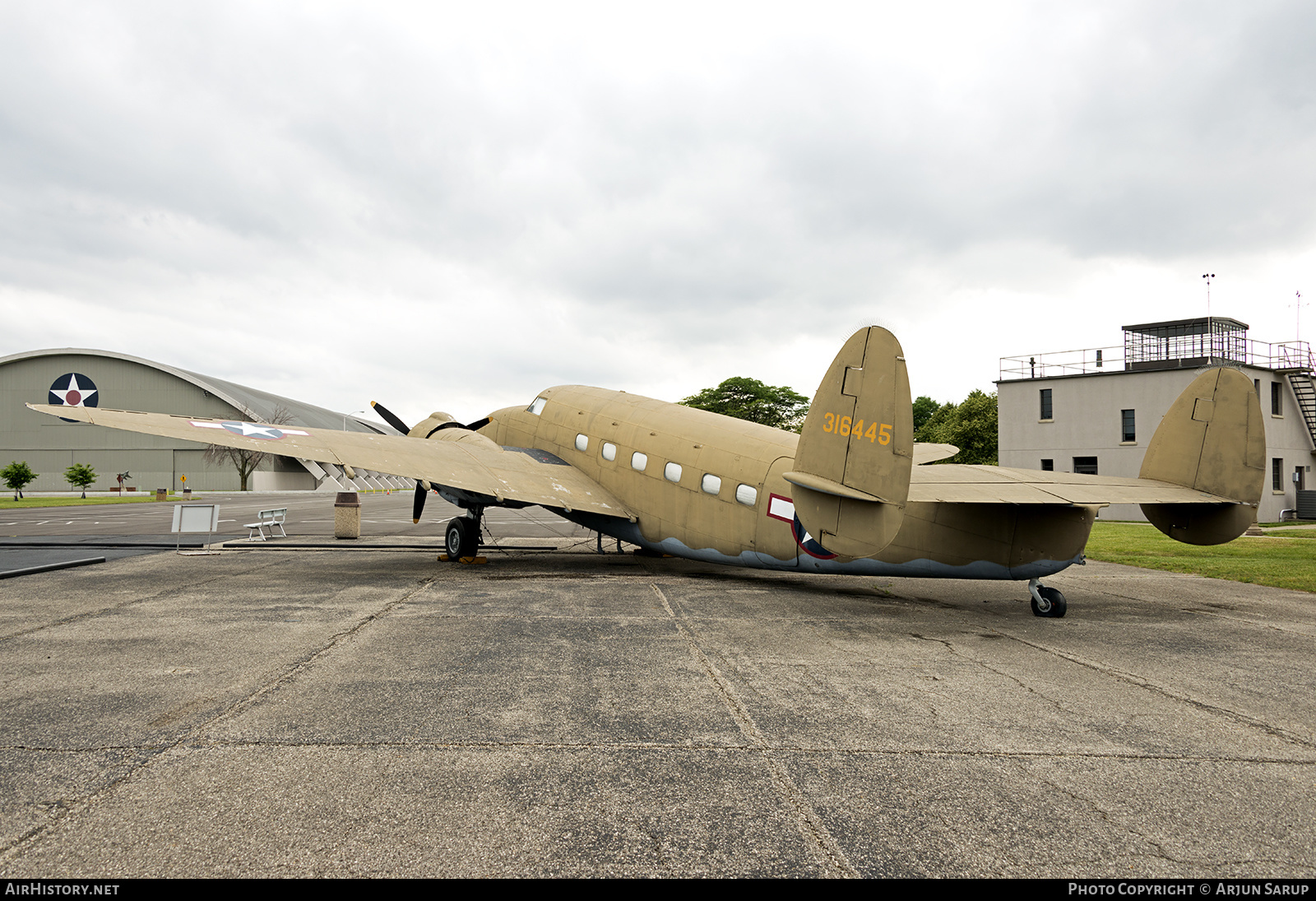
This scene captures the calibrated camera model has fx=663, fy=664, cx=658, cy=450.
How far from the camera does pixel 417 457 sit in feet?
45.3

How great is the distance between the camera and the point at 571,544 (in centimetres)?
2080

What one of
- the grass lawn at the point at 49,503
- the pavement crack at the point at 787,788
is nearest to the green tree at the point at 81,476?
the grass lawn at the point at 49,503

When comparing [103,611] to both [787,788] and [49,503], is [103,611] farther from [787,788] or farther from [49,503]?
[49,503]

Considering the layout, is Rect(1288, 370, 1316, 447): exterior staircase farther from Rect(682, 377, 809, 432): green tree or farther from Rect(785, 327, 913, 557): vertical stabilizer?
Answer: Rect(785, 327, 913, 557): vertical stabilizer

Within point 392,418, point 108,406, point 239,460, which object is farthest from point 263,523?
point 108,406

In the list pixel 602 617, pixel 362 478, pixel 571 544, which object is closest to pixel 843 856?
pixel 602 617

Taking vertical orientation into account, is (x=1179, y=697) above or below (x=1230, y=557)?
below

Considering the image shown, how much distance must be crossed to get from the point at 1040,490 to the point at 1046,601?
2.36 metres

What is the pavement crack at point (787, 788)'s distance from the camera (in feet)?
11.1

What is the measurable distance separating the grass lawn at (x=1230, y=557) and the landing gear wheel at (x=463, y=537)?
1669 cm

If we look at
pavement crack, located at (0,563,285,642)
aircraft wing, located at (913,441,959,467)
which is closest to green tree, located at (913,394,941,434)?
aircraft wing, located at (913,441,959,467)
